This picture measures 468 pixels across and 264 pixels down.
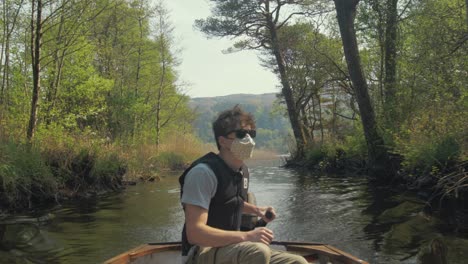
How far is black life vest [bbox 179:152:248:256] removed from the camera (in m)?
3.02

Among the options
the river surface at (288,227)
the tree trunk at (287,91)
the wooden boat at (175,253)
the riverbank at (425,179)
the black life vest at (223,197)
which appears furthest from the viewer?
the tree trunk at (287,91)

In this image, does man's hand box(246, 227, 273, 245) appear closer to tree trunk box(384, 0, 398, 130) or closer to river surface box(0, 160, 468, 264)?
river surface box(0, 160, 468, 264)

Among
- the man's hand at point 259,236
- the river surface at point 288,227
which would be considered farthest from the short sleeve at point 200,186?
the river surface at point 288,227

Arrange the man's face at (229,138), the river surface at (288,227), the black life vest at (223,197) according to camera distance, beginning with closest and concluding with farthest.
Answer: the black life vest at (223,197)
the man's face at (229,138)
the river surface at (288,227)

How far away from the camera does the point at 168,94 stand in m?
37.1

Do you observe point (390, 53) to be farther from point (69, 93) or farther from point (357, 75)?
point (69, 93)

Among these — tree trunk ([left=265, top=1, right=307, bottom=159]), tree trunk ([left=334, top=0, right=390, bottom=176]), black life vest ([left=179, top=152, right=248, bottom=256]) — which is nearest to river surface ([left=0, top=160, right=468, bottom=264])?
tree trunk ([left=334, top=0, right=390, bottom=176])

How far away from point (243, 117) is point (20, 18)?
16.8 metres

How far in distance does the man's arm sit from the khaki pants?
0.05 meters

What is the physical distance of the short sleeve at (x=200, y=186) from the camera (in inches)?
112

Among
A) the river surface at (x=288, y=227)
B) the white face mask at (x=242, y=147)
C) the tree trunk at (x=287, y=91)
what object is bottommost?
the river surface at (x=288, y=227)

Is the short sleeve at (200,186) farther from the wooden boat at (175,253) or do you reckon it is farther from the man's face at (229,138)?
the wooden boat at (175,253)

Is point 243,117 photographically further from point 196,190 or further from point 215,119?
point 196,190

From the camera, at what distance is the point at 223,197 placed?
305 centimetres
